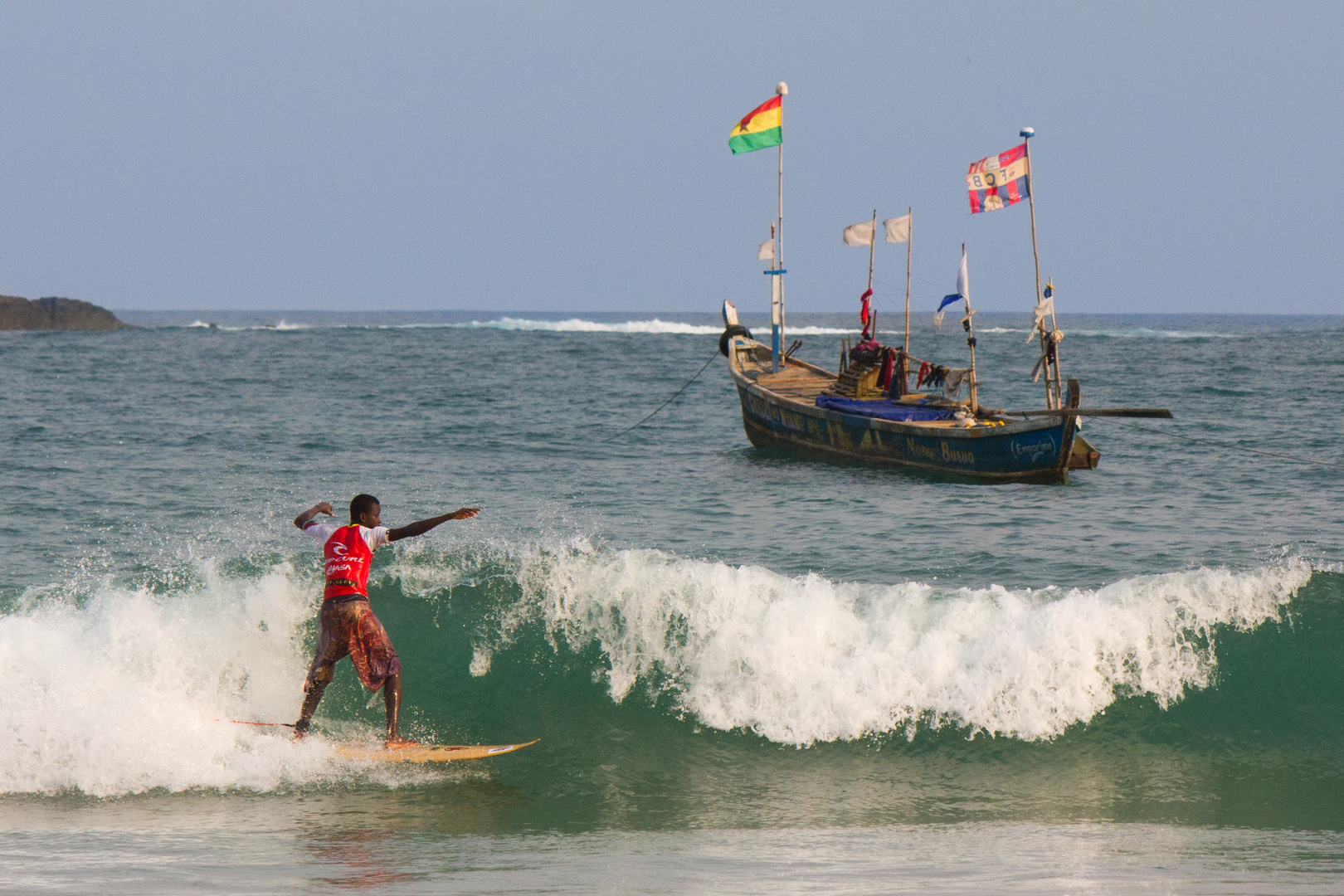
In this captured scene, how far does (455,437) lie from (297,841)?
1971cm

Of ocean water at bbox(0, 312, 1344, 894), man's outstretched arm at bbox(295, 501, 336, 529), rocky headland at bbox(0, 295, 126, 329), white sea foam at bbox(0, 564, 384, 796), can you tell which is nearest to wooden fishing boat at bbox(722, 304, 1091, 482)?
ocean water at bbox(0, 312, 1344, 894)

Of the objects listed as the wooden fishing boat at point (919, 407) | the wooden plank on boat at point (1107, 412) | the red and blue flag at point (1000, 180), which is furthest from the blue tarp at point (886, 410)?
the red and blue flag at point (1000, 180)

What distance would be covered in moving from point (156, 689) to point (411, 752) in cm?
235

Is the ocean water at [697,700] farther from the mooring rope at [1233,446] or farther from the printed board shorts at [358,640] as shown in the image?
the mooring rope at [1233,446]

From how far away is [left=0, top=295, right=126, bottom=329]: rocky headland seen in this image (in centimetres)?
9231

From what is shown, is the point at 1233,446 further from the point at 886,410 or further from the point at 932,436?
the point at 932,436

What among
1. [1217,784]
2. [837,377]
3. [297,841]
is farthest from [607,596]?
[837,377]

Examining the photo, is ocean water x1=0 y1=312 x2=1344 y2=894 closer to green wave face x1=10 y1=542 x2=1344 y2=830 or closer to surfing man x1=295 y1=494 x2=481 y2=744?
green wave face x1=10 y1=542 x2=1344 y2=830

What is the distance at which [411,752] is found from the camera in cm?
770

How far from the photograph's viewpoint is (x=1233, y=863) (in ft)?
20.7

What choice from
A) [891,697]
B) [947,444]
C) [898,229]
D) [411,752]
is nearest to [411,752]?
[411,752]

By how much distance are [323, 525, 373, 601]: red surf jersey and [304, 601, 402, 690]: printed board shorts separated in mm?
80

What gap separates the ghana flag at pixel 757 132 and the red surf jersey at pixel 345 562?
68.2ft

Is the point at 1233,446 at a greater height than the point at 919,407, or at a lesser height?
lesser
